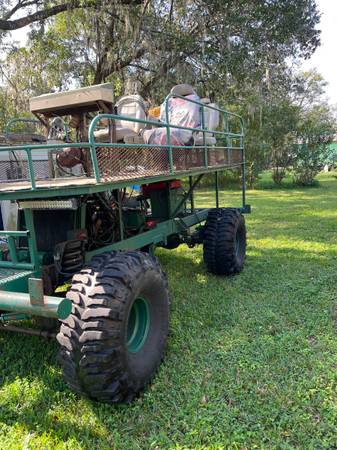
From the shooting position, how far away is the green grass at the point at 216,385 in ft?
7.74

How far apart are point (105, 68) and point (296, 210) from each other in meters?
7.50

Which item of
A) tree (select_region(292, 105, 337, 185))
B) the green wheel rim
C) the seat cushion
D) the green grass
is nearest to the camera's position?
the green grass

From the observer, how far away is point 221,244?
5.06m

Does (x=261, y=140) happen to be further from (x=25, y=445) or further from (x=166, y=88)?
(x=25, y=445)

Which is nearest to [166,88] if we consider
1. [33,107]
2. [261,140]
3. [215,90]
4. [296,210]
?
[215,90]

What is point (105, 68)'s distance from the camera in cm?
1255

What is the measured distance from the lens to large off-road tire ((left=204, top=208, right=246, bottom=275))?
508 centimetres

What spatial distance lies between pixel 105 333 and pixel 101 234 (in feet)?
5.35

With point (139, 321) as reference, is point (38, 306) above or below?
above

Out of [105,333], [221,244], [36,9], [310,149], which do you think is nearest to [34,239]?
[105,333]

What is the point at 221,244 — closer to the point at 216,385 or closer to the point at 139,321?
the point at 139,321

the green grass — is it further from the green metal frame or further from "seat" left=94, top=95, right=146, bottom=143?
"seat" left=94, top=95, right=146, bottom=143

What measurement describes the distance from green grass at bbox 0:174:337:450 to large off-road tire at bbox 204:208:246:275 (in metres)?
0.37

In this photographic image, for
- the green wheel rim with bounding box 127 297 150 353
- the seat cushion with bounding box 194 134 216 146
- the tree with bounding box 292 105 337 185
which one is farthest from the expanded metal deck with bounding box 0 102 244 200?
the tree with bounding box 292 105 337 185
